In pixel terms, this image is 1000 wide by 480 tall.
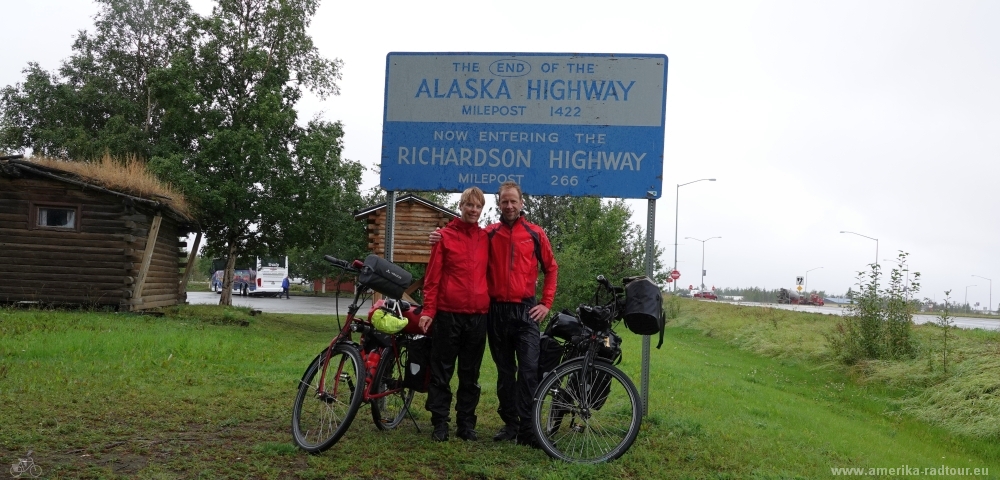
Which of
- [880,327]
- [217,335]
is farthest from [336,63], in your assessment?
[880,327]

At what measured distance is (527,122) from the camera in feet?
23.7

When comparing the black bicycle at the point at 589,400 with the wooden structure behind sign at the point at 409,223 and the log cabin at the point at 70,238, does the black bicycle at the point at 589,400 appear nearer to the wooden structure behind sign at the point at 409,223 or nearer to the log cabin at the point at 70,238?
the log cabin at the point at 70,238

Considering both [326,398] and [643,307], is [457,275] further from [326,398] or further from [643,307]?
[643,307]

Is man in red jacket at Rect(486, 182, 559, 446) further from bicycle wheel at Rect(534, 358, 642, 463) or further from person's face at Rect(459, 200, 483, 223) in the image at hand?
bicycle wheel at Rect(534, 358, 642, 463)

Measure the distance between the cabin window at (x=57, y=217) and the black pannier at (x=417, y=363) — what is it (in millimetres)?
15733

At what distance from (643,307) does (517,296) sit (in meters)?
0.95

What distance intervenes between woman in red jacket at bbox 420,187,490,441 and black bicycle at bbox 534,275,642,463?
0.69m

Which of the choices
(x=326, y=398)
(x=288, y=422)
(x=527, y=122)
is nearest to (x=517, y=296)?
(x=326, y=398)

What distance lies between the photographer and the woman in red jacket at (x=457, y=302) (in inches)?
226

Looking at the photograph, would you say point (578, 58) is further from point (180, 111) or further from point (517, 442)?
point (180, 111)

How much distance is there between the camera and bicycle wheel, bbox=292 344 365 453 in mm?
5305

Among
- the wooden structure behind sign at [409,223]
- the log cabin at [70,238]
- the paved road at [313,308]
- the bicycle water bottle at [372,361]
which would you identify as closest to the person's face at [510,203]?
the bicycle water bottle at [372,361]

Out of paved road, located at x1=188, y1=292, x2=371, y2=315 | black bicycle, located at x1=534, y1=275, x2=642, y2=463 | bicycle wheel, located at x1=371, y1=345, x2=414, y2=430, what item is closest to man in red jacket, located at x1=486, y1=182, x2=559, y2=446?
black bicycle, located at x1=534, y1=275, x2=642, y2=463

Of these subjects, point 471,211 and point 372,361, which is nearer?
point 372,361
